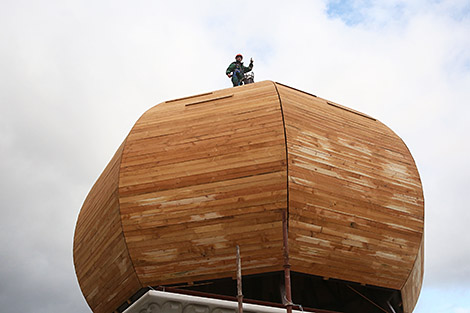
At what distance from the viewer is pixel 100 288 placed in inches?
538

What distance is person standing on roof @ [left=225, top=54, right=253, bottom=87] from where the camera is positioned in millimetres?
19094

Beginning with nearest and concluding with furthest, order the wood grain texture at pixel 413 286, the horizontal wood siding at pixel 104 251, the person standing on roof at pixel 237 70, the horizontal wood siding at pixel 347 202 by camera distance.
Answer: the horizontal wood siding at pixel 347 202, the horizontal wood siding at pixel 104 251, the wood grain texture at pixel 413 286, the person standing on roof at pixel 237 70

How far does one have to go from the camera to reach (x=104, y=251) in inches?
515

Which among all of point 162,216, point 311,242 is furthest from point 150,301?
point 311,242

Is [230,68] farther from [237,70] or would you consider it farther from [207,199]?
[207,199]

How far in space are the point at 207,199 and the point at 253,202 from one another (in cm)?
107

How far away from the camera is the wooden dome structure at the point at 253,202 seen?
38.1 feet

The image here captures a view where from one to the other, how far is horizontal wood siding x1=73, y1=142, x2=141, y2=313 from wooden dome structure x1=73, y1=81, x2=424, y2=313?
0.05 metres

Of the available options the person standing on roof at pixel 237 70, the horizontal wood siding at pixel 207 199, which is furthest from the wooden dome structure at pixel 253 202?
the person standing on roof at pixel 237 70

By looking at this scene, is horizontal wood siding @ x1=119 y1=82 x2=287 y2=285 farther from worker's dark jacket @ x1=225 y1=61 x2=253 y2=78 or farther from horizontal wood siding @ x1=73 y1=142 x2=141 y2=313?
worker's dark jacket @ x1=225 y1=61 x2=253 y2=78

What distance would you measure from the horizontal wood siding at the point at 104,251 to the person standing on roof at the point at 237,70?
21.5 feet

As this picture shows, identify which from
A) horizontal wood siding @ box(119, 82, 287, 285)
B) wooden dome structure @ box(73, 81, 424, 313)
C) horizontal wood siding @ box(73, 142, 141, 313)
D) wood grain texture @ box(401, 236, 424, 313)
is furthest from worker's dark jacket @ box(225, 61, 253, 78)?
wood grain texture @ box(401, 236, 424, 313)

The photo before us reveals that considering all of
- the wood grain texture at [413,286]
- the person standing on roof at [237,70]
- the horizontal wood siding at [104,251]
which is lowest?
the wood grain texture at [413,286]

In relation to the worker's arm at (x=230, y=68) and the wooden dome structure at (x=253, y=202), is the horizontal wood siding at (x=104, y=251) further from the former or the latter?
the worker's arm at (x=230, y=68)
